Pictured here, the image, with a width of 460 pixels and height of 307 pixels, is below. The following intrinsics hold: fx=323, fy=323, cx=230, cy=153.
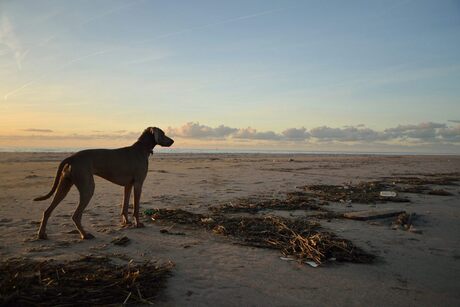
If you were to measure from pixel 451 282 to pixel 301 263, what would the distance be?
6.08ft

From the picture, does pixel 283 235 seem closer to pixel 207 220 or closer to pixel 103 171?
pixel 207 220

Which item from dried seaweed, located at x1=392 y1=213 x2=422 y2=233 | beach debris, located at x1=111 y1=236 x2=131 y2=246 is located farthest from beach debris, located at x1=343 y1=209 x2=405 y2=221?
beach debris, located at x1=111 y1=236 x2=131 y2=246

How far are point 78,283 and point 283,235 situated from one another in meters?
3.37

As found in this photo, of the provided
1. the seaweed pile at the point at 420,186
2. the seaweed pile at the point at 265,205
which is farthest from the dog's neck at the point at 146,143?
the seaweed pile at the point at 420,186

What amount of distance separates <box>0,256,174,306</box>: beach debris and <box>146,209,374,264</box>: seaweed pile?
1910 mm

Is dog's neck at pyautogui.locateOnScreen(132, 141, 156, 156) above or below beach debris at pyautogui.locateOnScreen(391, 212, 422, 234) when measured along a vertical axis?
above

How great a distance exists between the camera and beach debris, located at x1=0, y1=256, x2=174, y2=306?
3191mm

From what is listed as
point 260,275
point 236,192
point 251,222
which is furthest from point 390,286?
point 236,192

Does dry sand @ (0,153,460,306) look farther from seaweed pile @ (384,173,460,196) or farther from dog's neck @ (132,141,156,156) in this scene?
seaweed pile @ (384,173,460,196)

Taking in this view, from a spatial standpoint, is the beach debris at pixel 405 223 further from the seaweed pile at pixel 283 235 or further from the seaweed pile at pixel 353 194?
the seaweed pile at pixel 353 194

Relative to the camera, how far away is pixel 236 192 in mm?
11328

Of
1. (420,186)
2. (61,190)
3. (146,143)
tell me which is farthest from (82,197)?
(420,186)

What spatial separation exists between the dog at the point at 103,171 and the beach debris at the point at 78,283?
4.93 ft

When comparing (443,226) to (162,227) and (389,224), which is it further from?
(162,227)
